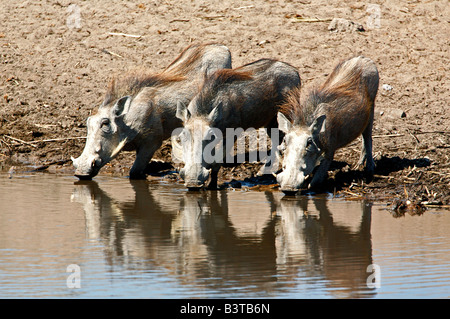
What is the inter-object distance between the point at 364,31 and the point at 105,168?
188 inches

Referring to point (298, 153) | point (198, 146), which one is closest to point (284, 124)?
point (298, 153)

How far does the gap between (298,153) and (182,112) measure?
125 cm

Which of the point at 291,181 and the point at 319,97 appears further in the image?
the point at 319,97

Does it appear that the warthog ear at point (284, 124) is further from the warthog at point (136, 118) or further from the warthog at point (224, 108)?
the warthog at point (136, 118)

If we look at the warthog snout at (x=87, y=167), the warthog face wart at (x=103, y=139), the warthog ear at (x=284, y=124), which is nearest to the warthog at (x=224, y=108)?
the warthog ear at (x=284, y=124)

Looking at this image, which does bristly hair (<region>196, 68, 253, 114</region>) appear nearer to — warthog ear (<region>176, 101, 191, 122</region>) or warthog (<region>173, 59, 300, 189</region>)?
warthog (<region>173, 59, 300, 189</region>)

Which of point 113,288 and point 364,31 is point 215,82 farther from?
point 364,31

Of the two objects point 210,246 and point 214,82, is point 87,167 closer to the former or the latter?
point 214,82

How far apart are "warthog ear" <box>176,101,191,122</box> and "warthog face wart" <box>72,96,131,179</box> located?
29.5 inches

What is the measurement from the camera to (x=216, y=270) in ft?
17.0

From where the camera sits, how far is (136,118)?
28.0ft

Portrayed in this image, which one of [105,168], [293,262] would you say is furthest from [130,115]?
[293,262]

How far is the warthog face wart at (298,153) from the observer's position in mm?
7469

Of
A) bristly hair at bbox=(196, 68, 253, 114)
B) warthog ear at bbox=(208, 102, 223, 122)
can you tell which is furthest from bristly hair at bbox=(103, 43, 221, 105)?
warthog ear at bbox=(208, 102, 223, 122)
